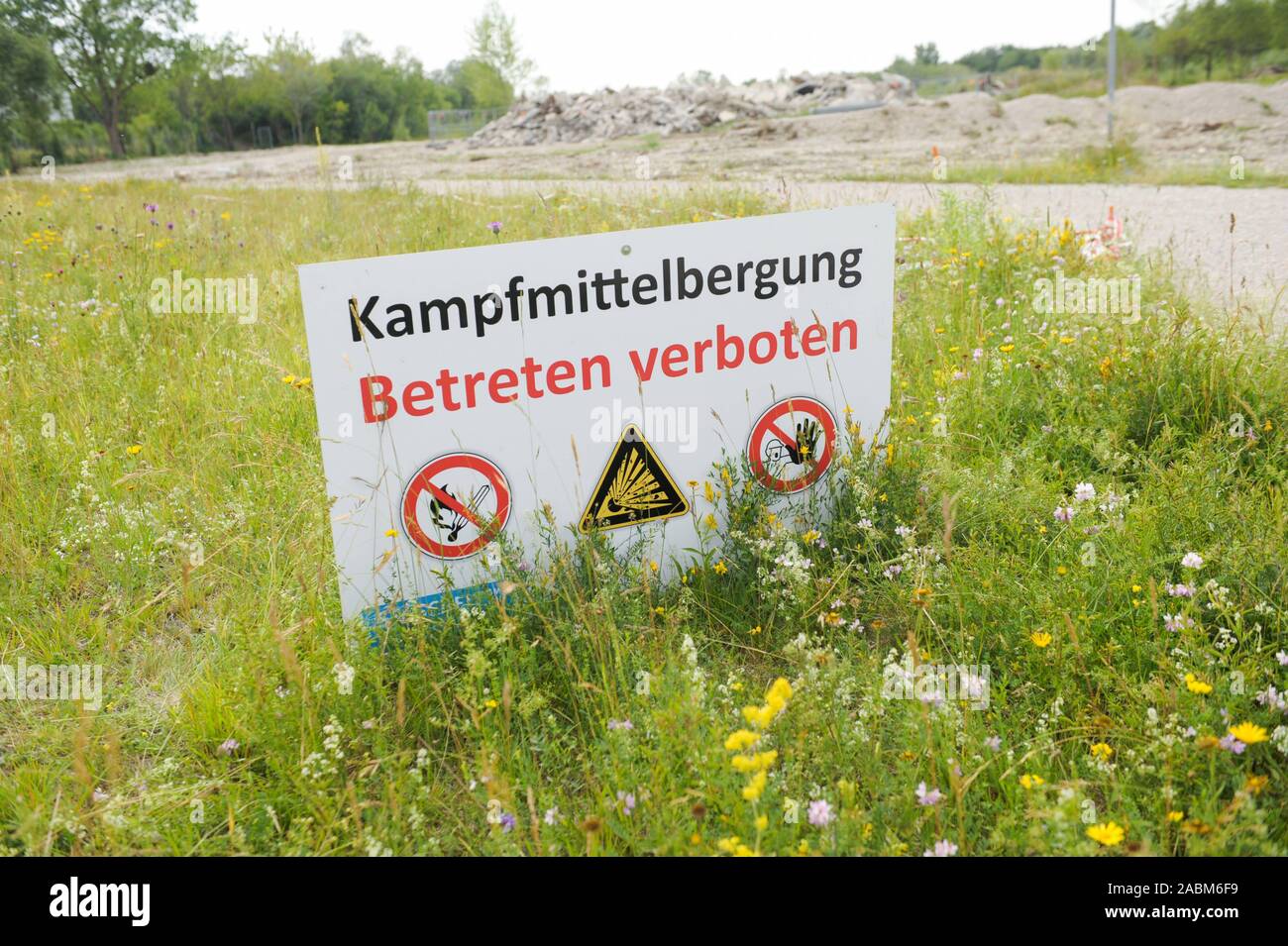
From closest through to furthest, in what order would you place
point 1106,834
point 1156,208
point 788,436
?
point 1106,834
point 788,436
point 1156,208

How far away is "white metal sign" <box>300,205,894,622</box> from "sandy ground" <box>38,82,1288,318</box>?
2862 millimetres

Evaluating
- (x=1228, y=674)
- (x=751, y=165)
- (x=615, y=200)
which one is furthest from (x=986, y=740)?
(x=751, y=165)

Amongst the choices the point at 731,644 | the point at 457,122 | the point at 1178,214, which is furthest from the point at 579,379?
the point at 457,122

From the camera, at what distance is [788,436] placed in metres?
3.59

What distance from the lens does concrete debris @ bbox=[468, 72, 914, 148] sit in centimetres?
3631

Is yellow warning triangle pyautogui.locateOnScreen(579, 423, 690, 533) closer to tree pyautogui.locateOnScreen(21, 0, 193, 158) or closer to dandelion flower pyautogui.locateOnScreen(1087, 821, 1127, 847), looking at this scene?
dandelion flower pyautogui.locateOnScreen(1087, 821, 1127, 847)

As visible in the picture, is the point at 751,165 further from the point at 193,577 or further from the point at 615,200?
the point at 193,577

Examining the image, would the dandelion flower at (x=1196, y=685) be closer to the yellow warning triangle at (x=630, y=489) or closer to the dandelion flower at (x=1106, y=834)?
the dandelion flower at (x=1106, y=834)

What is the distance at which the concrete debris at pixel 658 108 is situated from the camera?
36.3 meters

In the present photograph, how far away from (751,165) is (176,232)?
13.1 m

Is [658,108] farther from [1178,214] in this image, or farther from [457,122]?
[1178,214]

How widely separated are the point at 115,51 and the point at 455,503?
63956 millimetres

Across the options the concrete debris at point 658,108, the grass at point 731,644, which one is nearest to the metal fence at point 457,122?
the concrete debris at point 658,108

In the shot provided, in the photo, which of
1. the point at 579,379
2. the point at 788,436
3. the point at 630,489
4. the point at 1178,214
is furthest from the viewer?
the point at 1178,214
